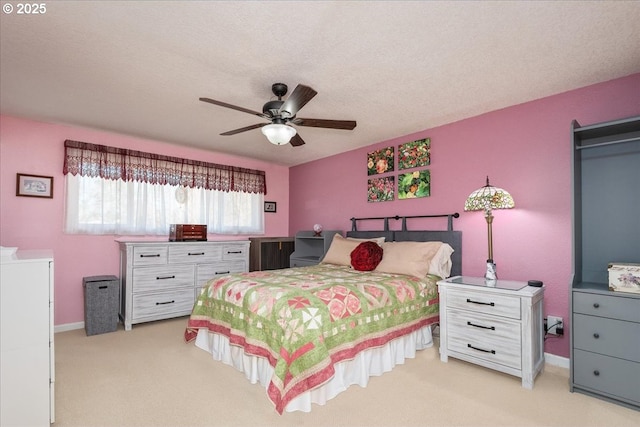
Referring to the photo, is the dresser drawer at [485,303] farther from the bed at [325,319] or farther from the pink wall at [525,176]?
the pink wall at [525,176]

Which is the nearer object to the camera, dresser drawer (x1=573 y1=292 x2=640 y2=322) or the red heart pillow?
dresser drawer (x1=573 y1=292 x2=640 y2=322)

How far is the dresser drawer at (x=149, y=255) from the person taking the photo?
3.86 metres

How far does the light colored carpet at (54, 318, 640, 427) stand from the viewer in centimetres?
196

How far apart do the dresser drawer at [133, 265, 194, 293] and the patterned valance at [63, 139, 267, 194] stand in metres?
1.25

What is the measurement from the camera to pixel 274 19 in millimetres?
1852

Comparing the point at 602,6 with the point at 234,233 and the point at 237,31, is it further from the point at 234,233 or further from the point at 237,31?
the point at 234,233

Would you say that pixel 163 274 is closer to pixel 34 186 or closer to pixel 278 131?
pixel 34 186

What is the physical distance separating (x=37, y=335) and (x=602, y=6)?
367 cm

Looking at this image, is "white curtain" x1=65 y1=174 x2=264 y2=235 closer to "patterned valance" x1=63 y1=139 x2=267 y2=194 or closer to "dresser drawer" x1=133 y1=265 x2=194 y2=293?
"patterned valance" x1=63 y1=139 x2=267 y2=194

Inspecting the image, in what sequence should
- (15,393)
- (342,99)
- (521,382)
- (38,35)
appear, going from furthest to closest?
(342,99) → (521,382) → (38,35) → (15,393)

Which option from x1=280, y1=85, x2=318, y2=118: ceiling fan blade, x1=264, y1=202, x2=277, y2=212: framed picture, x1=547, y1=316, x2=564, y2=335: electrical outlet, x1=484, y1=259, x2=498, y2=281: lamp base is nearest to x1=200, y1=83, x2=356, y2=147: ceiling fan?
x1=280, y1=85, x2=318, y2=118: ceiling fan blade

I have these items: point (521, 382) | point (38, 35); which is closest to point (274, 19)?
point (38, 35)

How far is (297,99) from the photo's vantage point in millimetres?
2277

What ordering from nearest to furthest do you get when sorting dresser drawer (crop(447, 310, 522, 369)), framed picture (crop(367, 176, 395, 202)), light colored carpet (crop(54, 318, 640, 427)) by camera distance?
light colored carpet (crop(54, 318, 640, 427))
dresser drawer (crop(447, 310, 522, 369))
framed picture (crop(367, 176, 395, 202))
